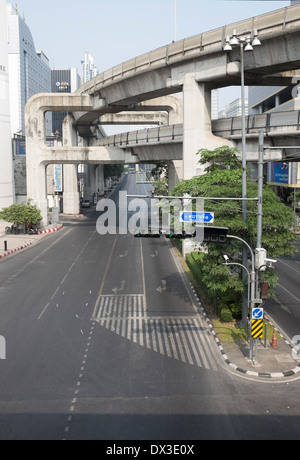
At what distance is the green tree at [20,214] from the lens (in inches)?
2170

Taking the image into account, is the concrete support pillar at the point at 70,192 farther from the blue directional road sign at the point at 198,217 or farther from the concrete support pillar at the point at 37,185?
the blue directional road sign at the point at 198,217

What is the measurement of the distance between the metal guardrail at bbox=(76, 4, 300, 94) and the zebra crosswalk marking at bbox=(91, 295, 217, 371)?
22368mm

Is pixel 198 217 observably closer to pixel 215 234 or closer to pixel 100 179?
pixel 215 234

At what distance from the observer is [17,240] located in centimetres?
5291

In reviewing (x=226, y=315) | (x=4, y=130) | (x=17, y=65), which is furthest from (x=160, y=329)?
(x=17, y=65)

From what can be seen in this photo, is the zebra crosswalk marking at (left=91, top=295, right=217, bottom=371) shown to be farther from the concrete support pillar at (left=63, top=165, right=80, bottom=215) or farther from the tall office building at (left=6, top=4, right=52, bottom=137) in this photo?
the tall office building at (left=6, top=4, right=52, bottom=137)

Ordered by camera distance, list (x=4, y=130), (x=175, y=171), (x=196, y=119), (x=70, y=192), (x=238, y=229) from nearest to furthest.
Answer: (x=238, y=229)
(x=196, y=119)
(x=175, y=171)
(x=4, y=130)
(x=70, y=192)

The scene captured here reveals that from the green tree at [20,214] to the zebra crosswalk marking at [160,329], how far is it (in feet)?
102

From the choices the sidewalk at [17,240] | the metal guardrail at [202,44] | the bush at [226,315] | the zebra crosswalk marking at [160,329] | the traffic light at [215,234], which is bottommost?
the zebra crosswalk marking at [160,329]

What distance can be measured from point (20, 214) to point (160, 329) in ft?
123

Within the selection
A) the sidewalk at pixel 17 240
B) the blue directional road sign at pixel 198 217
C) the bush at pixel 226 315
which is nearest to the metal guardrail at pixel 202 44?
the blue directional road sign at pixel 198 217

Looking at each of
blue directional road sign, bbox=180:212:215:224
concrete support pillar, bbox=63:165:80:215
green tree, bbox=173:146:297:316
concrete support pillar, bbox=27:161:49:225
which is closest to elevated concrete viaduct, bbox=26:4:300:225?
concrete support pillar, bbox=27:161:49:225

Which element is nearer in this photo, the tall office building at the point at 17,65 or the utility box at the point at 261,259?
the utility box at the point at 261,259
